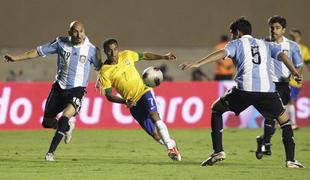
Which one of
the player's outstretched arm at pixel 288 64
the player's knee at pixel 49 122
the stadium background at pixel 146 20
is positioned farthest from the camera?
the stadium background at pixel 146 20

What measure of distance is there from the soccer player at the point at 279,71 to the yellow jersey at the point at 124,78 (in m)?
2.00

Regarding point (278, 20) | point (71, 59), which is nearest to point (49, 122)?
point (71, 59)

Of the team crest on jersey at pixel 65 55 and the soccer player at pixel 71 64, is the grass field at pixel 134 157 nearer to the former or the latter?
the soccer player at pixel 71 64

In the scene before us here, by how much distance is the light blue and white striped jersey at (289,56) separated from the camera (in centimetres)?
1548

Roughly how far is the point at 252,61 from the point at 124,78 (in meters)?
2.47

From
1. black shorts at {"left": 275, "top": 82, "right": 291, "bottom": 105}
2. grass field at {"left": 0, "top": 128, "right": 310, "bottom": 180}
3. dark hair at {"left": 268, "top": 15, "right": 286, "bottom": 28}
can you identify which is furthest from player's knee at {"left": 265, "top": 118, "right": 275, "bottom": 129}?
dark hair at {"left": 268, "top": 15, "right": 286, "bottom": 28}

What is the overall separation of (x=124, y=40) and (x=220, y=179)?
18.8 metres

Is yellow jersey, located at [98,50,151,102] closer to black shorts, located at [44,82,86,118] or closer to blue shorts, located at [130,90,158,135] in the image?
blue shorts, located at [130,90,158,135]

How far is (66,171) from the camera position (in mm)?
13125

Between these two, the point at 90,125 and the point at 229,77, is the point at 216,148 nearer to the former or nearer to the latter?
the point at 90,125

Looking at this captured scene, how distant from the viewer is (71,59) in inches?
598

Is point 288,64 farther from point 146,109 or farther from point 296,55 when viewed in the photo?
point 146,109

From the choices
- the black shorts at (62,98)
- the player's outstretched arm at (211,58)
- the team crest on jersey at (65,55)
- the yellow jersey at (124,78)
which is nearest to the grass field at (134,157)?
the black shorts at (62,98)

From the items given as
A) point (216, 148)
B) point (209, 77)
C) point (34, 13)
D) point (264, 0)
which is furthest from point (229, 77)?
point (216, 148)
